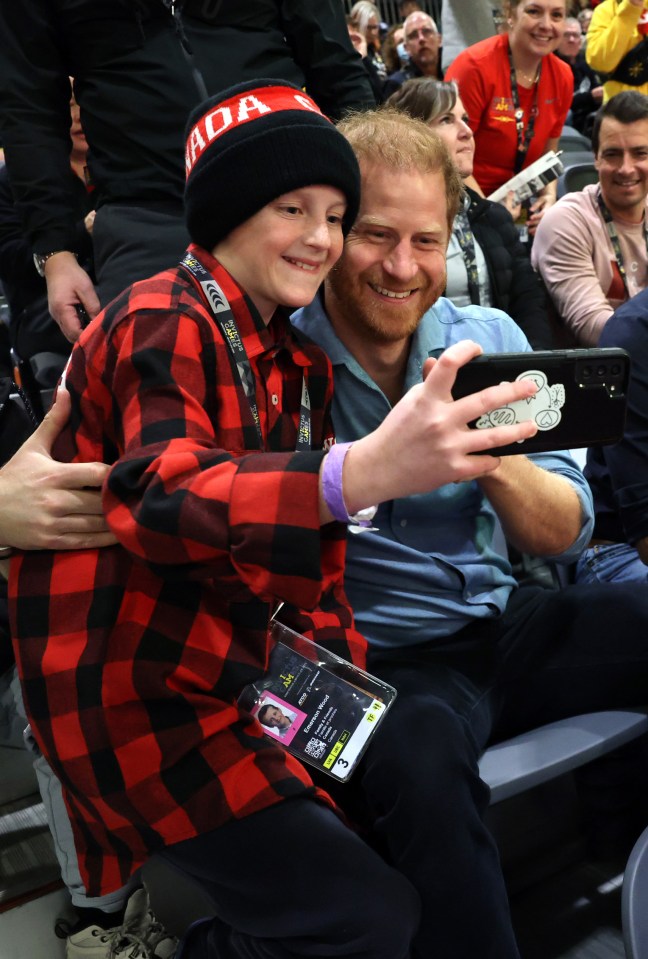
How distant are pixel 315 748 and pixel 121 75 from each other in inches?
54.3

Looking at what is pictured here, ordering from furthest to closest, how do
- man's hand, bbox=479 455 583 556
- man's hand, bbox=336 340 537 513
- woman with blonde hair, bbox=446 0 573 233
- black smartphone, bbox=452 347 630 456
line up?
woman with blonde hair, bbox=446 0 573 233 → man's hand, bbox=479 455 583 556 → black smartphone, bbox=452 347 630 456 → man's hand, bbox=336 340 537 513

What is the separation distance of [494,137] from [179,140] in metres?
2.34

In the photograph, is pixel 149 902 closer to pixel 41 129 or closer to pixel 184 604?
pixel 184 604

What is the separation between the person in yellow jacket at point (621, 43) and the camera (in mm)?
4414

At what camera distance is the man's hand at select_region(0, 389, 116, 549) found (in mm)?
1129

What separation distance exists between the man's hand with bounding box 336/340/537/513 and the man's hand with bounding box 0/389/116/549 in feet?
1.37

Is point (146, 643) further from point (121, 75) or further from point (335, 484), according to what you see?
point (121, 75)

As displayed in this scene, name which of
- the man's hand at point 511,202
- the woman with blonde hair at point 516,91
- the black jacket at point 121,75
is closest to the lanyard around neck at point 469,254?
the man's hand at point 511,202

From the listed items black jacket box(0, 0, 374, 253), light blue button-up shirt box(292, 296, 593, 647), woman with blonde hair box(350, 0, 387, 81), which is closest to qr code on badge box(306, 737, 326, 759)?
light blue button-up shirt box(292, 296, 593, 647)

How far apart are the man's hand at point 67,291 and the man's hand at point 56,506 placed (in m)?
0.71

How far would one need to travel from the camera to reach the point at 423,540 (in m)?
1.54

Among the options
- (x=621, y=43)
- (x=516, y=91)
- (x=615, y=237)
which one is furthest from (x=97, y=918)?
(x=621, y=43)

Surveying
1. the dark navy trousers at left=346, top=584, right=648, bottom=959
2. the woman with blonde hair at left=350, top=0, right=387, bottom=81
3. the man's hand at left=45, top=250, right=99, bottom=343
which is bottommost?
the dark navy trousers at left=346, top=584, right=648, bottom=959

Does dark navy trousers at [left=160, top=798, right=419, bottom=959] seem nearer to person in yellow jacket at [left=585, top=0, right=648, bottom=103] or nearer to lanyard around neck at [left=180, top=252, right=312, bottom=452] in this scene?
lanyard around neck at [left=180, top=252, right=312, bottom=452]
